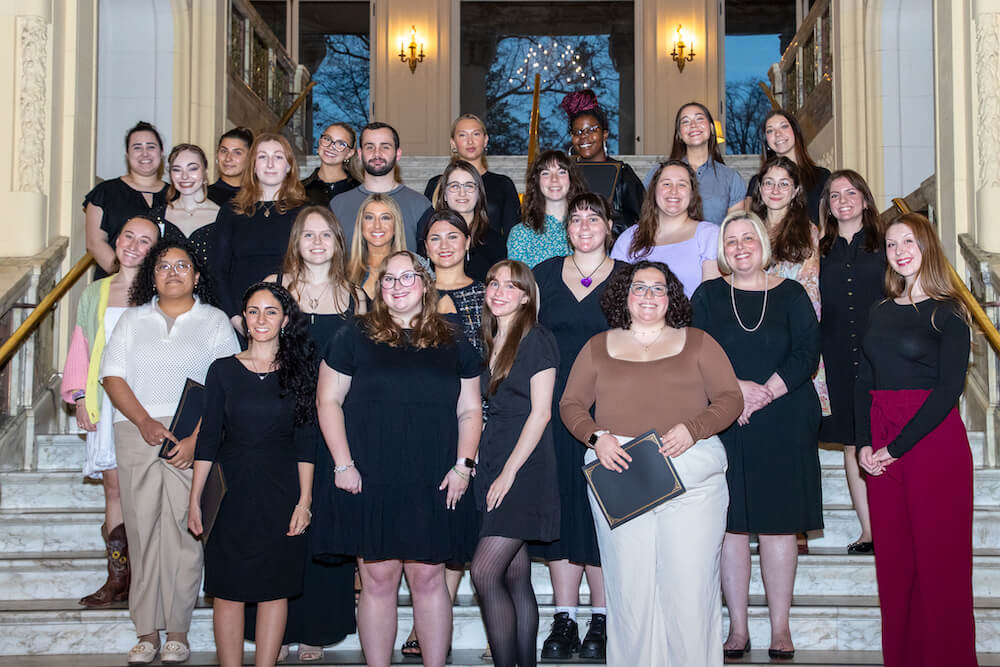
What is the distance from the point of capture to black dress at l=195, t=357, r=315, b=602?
3.87 meters

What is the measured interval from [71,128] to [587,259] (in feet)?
13.1

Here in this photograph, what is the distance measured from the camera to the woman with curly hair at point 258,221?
196 inches

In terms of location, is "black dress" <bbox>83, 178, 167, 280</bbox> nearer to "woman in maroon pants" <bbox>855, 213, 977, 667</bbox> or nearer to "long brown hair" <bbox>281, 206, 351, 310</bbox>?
"long brown hair" <bbox>281, 206, 351, 310</bbox>

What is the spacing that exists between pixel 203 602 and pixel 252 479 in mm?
1086

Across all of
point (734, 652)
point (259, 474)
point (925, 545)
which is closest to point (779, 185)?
point (925, 545)

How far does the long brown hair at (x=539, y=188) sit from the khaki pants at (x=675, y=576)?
1640 mm

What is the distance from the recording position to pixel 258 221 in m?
5.02

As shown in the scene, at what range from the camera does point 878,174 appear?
9.16 metres

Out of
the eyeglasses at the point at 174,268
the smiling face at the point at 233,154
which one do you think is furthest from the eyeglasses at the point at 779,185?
the smiling face at the point at 233,154

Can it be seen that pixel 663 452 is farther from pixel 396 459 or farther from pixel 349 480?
pixel 349 480

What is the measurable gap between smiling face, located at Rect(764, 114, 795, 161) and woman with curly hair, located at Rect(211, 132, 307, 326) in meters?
2.41

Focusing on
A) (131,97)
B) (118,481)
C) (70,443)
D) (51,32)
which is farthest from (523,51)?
(118,481)

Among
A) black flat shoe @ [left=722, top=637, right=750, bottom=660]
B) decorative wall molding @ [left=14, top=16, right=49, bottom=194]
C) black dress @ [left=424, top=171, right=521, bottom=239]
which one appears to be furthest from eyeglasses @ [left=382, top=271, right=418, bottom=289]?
decorative wall molding @ [left=14, top=16, right=49, bottom=194]

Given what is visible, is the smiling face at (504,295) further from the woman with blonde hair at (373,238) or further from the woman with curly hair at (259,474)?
the woman with blonde hair at (373,238)
